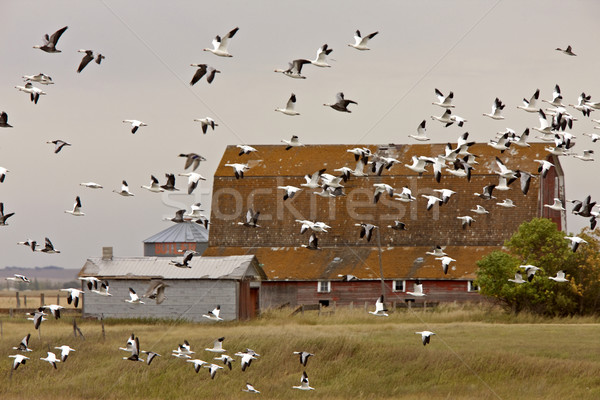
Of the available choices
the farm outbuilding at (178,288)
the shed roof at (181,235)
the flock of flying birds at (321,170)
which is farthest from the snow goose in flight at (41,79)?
the shed roof at (181,235)

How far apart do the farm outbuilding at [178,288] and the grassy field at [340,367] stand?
7.72 m

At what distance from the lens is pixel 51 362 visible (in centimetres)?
3878

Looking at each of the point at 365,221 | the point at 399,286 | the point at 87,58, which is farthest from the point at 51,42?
the point at 365,221

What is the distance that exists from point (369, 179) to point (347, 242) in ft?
20.3

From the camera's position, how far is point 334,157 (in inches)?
3115

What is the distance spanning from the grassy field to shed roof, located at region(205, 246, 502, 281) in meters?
20.0

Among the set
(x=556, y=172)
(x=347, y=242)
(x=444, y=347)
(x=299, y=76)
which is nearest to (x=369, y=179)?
(x=347, y=242)

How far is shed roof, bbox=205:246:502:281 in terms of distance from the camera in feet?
220

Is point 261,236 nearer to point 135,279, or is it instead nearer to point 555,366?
point 135,279

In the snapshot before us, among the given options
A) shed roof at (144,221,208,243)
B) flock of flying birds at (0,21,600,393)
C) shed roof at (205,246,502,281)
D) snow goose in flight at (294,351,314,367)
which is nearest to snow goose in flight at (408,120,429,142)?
flock of flying birds at (0,21,600,393)

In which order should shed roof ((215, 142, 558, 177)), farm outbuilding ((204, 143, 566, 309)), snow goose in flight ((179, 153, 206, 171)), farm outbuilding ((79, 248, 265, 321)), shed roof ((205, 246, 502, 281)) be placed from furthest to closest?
shed roof ((215, 142, 558, 177)), farm outbuilding ((204, 143, 566, 309)), shed roof ((205, 246, 502, 281)), farm outbuilding ((79, 248, 265, 321)), snow goose in flight ((179, 153, 206, 171))

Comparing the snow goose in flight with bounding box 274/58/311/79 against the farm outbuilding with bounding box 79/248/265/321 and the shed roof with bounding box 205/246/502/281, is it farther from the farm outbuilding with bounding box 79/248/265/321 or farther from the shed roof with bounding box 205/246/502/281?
the shed roof with bounding box 205/246/502/281

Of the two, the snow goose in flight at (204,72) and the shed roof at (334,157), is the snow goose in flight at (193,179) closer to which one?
the snow goose in flight at (204,72)

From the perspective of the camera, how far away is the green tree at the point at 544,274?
55.0 metres
